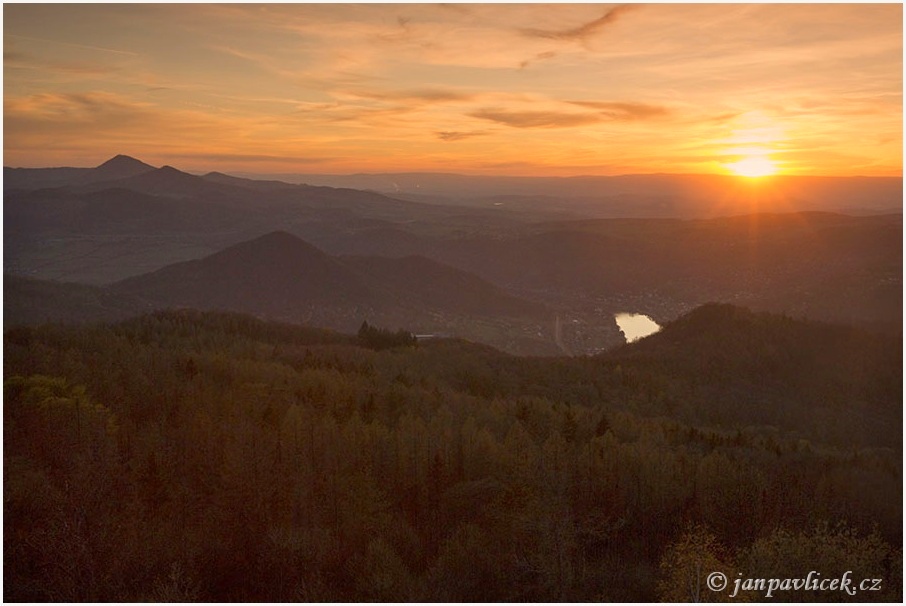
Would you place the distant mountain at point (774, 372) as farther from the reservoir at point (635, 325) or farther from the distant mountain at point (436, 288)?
the distant mountain at point (436, 288)

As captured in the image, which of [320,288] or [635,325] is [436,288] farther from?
[635,325]

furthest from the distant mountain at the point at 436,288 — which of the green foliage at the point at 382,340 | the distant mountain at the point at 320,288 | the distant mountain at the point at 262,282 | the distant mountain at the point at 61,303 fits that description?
the green foliage at the point at 382,340

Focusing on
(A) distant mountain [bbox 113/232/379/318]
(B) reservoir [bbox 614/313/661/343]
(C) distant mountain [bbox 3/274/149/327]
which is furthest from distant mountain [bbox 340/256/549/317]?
(C) distant mountain [bbox 3/274/149/327]

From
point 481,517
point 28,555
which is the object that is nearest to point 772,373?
point 481,517

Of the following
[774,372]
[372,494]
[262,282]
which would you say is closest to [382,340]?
[774,372]

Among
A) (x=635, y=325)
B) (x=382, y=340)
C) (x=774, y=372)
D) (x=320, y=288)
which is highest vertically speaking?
(x=382, y=340)

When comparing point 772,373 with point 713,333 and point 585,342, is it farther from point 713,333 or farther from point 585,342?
point 585,342

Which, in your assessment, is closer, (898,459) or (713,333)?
(898,459)
